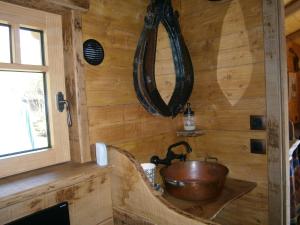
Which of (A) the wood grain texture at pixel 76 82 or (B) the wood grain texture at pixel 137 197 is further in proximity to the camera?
(A) the wood grain texture at pixel 76 82

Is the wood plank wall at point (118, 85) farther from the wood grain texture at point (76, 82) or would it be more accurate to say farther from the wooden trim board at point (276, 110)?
the wooden trim board at point (276, 110)

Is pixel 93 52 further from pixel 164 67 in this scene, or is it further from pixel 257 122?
pixel 257 122

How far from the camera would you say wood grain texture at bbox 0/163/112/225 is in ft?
3.00

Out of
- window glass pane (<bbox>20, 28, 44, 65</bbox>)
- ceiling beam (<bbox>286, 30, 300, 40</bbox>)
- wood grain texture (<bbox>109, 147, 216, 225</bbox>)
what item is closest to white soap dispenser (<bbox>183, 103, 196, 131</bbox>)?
wood grain texture (<bbox>109, 147, 216, 225</bbox>)

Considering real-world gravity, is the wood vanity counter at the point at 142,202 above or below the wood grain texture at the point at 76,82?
below

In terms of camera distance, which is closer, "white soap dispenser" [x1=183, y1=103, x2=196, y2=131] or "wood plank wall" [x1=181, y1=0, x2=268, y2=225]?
"wood plank wall" [x1=181, y1=0, x2=268, y2=225]

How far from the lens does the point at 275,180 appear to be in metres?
1.42

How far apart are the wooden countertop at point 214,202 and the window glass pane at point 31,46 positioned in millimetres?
941

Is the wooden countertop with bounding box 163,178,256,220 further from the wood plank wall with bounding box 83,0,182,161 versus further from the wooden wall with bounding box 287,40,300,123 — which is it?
the wooden wall with bounding box 287,40,300,123

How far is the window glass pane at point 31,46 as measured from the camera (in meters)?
1.13

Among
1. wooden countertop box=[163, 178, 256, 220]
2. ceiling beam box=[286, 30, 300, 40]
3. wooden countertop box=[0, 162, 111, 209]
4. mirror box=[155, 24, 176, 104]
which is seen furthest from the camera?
ceiling beam box=[286, 30, 300, 40]

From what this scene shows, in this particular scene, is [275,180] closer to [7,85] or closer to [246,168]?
[246,168]

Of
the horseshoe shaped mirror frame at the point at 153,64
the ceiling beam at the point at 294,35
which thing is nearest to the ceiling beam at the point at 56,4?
the horseshoe shaped mirror frame at the point at 153,64

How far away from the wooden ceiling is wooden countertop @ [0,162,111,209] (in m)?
3.18
